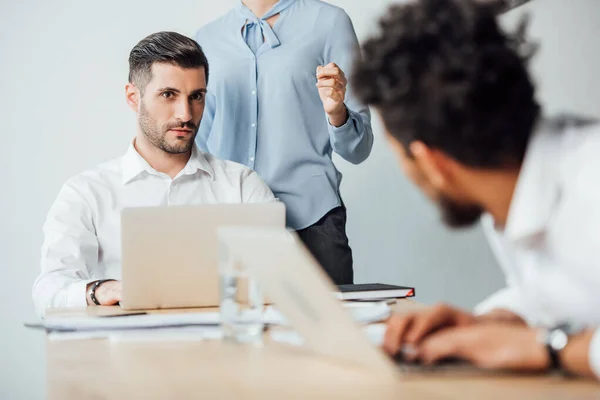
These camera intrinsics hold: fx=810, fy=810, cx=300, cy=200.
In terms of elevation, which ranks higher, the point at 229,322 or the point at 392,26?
the point at 392,26

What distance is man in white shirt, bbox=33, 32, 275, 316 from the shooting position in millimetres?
2258

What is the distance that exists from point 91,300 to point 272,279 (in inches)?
38.0

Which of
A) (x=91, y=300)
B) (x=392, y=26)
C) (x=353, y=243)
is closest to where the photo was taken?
(x=392, y=26)

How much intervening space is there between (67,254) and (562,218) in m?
1.51

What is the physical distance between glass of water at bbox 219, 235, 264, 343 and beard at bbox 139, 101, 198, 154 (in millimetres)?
1188

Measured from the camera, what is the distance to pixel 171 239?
158 centimetres

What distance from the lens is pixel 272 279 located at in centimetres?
102

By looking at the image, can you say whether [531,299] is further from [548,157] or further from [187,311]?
[187,311]

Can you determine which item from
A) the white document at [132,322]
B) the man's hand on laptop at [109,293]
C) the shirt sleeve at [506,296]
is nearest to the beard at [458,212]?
the shirt sleeve at [506,296]

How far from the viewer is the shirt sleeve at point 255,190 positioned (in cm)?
243

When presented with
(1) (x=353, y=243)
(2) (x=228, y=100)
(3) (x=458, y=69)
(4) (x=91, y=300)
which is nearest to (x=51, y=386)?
(3) (x=458, y=69)

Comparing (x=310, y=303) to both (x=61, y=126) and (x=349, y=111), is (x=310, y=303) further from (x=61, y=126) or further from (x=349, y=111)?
(x=61, y=126)

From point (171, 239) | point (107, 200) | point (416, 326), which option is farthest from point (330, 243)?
point (416, 326)

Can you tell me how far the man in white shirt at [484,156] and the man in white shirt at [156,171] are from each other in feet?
4.37
